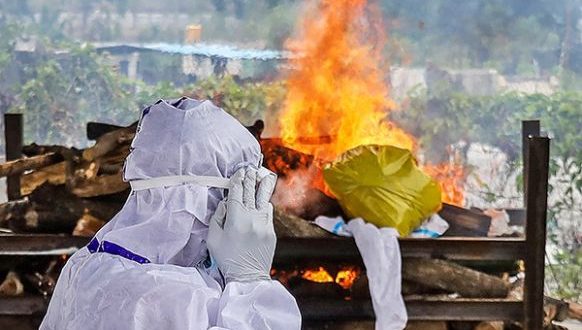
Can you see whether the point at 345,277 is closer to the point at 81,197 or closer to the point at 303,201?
the point at 303,201

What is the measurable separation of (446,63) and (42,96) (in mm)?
2550

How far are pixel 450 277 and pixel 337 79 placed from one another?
1.90 meters

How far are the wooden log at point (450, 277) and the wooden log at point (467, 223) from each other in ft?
0.72

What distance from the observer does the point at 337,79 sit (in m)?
5.74

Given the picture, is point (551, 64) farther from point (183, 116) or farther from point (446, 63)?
point (183, 116)

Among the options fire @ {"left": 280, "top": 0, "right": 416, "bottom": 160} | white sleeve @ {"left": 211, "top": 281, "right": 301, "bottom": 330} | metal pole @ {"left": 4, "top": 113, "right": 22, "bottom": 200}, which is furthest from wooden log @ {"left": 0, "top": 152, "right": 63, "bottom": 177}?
white sleeve @ {"left": 211, "top": 281, "right": 301, "bottom": 330}

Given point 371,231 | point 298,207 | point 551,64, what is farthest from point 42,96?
point 551,64

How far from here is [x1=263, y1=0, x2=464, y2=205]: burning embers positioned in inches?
222

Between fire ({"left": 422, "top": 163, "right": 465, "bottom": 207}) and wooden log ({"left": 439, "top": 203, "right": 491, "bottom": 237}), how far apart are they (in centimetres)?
31

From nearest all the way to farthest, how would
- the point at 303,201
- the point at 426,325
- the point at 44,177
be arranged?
the point at 426,325
the point at 303,201
the point at 44,177

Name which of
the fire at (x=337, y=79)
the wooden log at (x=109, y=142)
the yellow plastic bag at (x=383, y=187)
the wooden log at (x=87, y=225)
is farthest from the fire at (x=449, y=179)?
the wooden log at (x=87, y=225)

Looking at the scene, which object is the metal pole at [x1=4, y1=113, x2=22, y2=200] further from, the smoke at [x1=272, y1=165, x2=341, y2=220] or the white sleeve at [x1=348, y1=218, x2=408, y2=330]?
the white sleeve at [x1=348, y1=218, x2=408, y2=330]

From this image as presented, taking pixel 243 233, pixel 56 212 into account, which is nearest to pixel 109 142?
pixel 56 212

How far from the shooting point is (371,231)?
4016 mm
